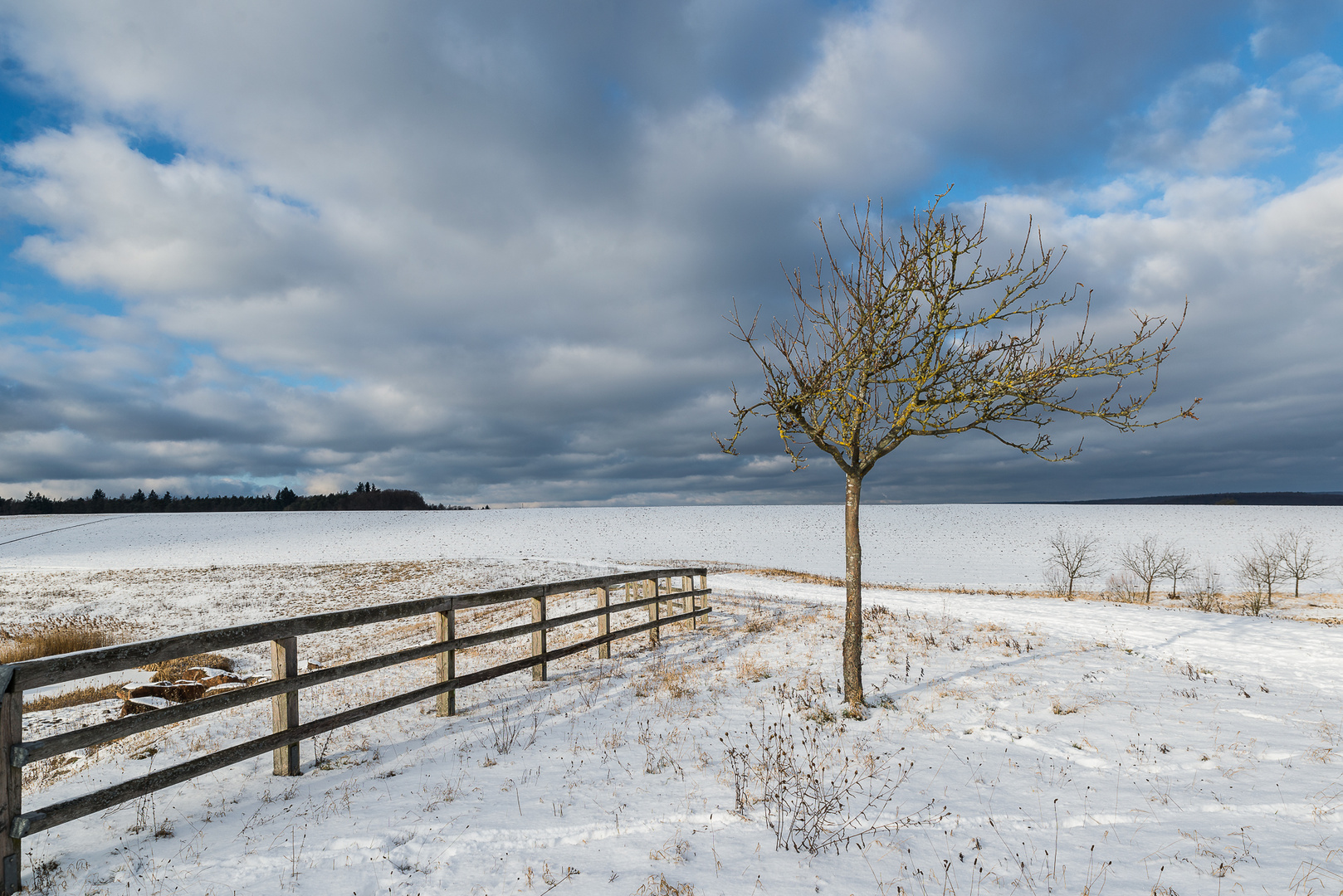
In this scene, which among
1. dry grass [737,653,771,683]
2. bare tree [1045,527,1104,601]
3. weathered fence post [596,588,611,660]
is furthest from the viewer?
bare tree [1045,527,1104,601]

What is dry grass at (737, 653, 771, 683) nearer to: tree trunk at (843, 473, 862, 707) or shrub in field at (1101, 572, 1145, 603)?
tree trunk at (843, 473, 862, 707)

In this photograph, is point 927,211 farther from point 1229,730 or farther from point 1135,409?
point 1229,730

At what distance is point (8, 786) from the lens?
434 cm

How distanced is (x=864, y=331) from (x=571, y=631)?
11372 mm

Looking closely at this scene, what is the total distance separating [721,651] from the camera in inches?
507

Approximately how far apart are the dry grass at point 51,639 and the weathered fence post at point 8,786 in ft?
45.5

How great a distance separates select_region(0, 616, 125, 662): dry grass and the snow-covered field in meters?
9.01

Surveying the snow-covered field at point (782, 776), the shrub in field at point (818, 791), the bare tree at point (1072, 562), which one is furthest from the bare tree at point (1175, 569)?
the shrub in field at point (818, 791)

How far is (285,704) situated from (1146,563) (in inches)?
2505

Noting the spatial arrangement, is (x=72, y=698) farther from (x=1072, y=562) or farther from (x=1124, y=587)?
(x=1124, y=587)

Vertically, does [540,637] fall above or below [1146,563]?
above

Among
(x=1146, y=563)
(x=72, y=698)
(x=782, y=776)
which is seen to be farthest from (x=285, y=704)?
(x=1146, y=563)

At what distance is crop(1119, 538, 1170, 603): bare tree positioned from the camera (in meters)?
→ 45.5

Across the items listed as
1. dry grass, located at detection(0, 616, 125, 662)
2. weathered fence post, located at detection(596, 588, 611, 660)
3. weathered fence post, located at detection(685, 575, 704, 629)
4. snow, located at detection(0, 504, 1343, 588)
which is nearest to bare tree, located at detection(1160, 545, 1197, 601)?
snow, located at detection(0, 504, 1343, 588)
